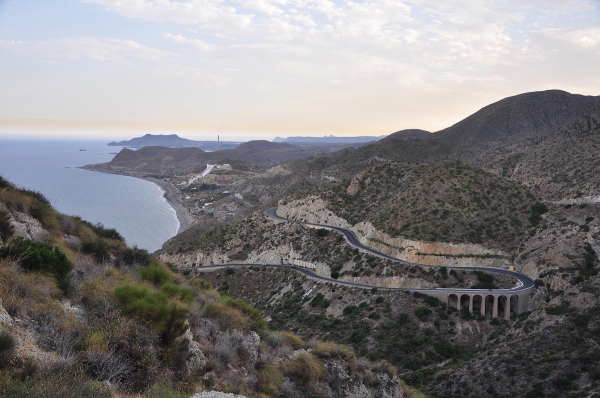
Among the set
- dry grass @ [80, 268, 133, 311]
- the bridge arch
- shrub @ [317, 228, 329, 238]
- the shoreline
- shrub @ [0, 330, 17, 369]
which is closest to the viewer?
shrub @ [0, 330, 17, 369]

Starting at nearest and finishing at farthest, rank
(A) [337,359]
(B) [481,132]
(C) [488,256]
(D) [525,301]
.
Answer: (A) [337,359] < (D) [525,301] < (C) [488,256] < (B) [481,132]

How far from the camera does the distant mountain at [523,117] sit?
13825 centimetres

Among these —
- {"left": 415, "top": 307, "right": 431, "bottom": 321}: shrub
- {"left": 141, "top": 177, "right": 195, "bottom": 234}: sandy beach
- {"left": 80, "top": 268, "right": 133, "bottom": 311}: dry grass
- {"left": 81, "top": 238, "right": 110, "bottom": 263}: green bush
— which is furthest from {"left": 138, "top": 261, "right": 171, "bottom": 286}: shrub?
{"left": 141, "top": 177, "right": 195, "bottom": 234}: sandy beach

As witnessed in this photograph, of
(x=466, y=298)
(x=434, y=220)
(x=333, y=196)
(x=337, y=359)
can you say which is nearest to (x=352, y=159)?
(x=333, y=196)

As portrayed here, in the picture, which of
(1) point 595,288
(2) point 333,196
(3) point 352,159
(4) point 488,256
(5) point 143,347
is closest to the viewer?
(5) point 143,347

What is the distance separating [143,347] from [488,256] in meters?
35.7

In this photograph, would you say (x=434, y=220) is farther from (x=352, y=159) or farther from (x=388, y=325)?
(x=352, y=159)

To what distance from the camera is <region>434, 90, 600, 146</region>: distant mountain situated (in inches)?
5443

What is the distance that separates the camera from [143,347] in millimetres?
6910

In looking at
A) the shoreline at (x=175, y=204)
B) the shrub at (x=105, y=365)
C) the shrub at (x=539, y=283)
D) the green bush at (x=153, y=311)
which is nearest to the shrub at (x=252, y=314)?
the green bush at (x=153, y=311)

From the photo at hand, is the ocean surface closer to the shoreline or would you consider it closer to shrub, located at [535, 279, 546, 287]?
the shoreline

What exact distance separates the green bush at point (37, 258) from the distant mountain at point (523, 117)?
5494 inches

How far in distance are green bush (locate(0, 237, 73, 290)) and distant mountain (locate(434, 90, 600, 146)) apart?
140 meters

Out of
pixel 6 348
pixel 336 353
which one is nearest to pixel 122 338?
pixel 6 348
